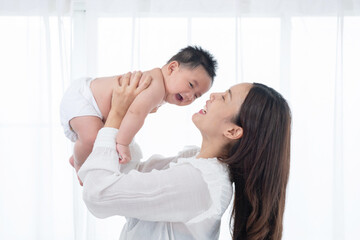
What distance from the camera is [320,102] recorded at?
265 centimetres

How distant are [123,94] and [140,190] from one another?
1.23ft

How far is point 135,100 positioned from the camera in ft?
4.58

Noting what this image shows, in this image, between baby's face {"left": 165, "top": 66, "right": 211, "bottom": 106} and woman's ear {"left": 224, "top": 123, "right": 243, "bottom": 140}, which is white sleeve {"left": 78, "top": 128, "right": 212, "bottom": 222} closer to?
woman's ear {"left": 224, "top": 123, "right": 243, "bottom": 140}

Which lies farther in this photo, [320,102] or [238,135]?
[320,102]

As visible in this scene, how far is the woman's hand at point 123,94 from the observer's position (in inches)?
50.6

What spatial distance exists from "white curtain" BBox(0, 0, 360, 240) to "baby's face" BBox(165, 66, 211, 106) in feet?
2.93

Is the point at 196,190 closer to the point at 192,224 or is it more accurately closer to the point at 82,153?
the point at 192,224

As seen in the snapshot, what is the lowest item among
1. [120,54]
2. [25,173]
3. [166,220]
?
[25,173]

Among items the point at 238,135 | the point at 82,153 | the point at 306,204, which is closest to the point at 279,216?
the point at 238,135

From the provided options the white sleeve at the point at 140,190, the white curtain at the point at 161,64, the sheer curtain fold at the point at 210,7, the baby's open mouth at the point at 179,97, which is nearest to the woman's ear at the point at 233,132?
the white sleeve at the point at 140,190

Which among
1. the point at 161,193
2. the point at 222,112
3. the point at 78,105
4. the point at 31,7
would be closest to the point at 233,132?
the point at 222,112

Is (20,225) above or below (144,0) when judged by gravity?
below

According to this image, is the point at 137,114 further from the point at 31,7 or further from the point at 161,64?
the point at 31,7

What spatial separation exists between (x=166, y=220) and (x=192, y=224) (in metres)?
0.08
